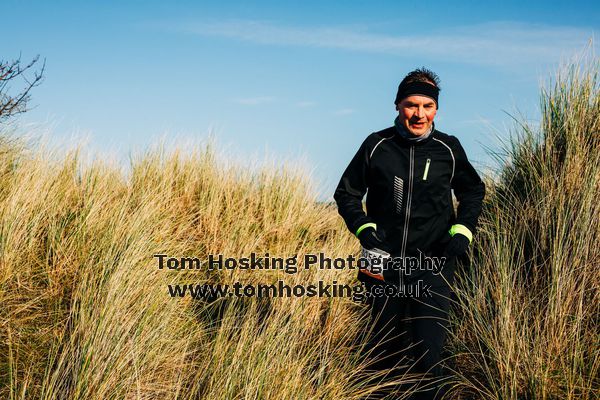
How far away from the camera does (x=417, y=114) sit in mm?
3135

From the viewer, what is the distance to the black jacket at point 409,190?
10.4 feet

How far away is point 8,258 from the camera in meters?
3.70

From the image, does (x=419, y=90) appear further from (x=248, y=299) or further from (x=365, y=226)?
(x=248, y=299)

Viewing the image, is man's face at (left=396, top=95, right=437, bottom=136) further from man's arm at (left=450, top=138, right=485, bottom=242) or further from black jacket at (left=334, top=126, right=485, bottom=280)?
man's arm at (left=450, top=138, right=485, bottom=242)

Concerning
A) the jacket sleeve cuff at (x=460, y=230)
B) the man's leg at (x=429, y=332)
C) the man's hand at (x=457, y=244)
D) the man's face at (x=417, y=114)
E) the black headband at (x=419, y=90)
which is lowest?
the man's leg at (x=429, y=332)

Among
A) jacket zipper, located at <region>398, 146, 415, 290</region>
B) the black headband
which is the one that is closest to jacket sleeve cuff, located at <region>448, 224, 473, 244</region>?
jacket zipper, located at <region>398, 146, 415, 290</region>

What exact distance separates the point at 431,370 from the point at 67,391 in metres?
2.14

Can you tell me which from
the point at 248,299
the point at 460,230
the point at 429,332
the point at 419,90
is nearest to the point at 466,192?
the point at 460,230

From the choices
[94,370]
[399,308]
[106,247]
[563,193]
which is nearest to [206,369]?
[94,370]

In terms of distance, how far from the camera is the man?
3160mm

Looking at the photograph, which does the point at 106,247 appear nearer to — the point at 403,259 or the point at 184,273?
the point at 184,273

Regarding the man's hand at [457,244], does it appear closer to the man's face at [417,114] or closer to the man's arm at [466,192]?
the man's arm at [466,192]

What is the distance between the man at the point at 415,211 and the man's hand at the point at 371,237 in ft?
0.04

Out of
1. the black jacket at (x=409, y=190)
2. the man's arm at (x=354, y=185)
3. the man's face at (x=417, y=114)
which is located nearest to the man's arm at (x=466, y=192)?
the black jacket at (x=409, y=190)
